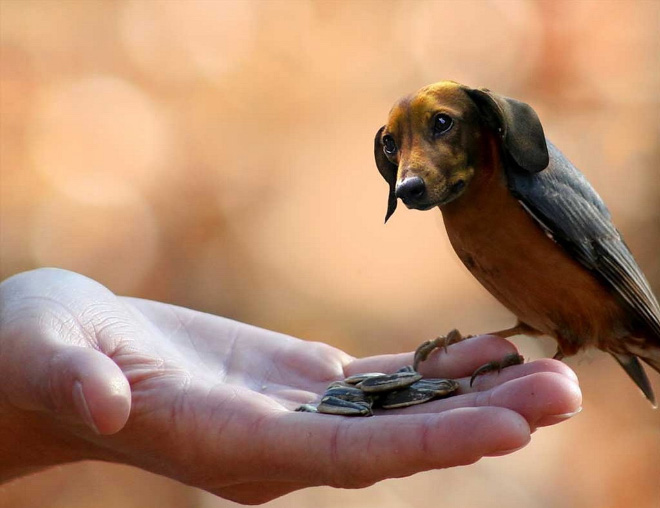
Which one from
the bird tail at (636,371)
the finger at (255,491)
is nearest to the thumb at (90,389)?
the finger at (255,491)

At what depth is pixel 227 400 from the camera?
2490 millimetres

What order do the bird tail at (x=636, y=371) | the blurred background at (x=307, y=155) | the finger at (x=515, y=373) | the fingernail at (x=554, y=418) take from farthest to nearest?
the blurred background at (x=307, y=155) < the bird tail at (x=636, y=371) < the finger at (x=515, y=373) < the fingernail at (x=554, y=418)

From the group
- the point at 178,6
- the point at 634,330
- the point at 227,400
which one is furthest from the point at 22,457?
the point at 178,6

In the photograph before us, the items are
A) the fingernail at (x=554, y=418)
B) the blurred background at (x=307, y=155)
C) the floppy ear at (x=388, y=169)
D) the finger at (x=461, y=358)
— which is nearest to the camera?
the fingernail at (x=554, y=418)

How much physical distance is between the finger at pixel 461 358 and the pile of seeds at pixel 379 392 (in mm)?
92

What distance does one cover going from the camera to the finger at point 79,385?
6.99ft

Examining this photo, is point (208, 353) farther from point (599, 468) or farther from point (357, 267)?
point (599, 468)

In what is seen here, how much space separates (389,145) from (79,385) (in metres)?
1.23

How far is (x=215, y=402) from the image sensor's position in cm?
248

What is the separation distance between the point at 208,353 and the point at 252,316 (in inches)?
85.1

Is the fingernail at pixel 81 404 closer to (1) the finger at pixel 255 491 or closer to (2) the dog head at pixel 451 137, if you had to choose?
(1) the finger at pixel 255 491

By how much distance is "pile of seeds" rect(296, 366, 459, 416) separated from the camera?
102 inches

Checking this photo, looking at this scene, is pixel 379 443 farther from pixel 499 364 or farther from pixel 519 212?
pixel 519 212

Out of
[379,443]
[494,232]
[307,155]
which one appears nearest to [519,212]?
[494,232]
